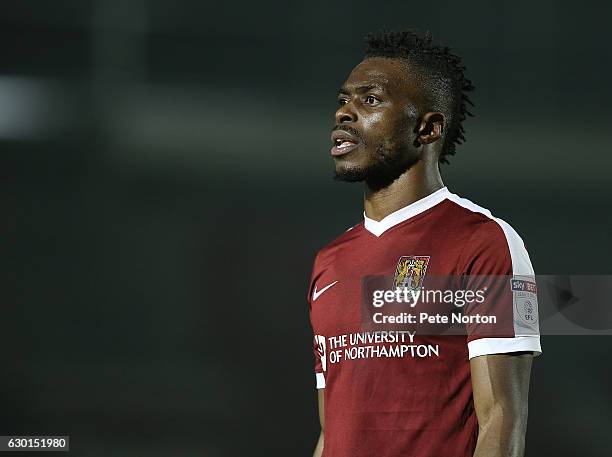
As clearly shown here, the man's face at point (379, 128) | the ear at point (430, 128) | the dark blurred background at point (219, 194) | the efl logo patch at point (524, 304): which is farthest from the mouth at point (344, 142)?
the dark blurred background at point (219, 194)

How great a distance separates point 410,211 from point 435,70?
0.88ft

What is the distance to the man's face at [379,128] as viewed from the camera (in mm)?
1388

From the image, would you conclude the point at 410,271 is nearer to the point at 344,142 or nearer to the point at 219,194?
the point at 344,142

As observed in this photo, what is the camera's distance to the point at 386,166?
139cm

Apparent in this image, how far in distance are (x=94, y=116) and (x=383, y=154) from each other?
0.94 meters

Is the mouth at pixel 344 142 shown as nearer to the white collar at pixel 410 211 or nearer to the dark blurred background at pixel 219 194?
the white collar at pixel 410 211


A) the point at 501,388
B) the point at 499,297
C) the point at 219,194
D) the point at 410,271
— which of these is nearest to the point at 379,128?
the point at 410,271

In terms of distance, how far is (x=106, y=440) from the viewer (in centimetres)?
196

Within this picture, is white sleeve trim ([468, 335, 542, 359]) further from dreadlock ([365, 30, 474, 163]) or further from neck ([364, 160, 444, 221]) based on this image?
dreadlock ([365, 30, 474, 163])

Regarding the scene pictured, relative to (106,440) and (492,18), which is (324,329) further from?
(492,18)

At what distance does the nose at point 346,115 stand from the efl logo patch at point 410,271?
0.27 meters

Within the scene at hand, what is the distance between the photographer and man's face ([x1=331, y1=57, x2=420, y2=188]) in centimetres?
139

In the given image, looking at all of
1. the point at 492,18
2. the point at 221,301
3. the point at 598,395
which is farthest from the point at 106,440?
the point at 492,18

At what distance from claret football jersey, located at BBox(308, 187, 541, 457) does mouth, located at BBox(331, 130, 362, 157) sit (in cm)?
14
